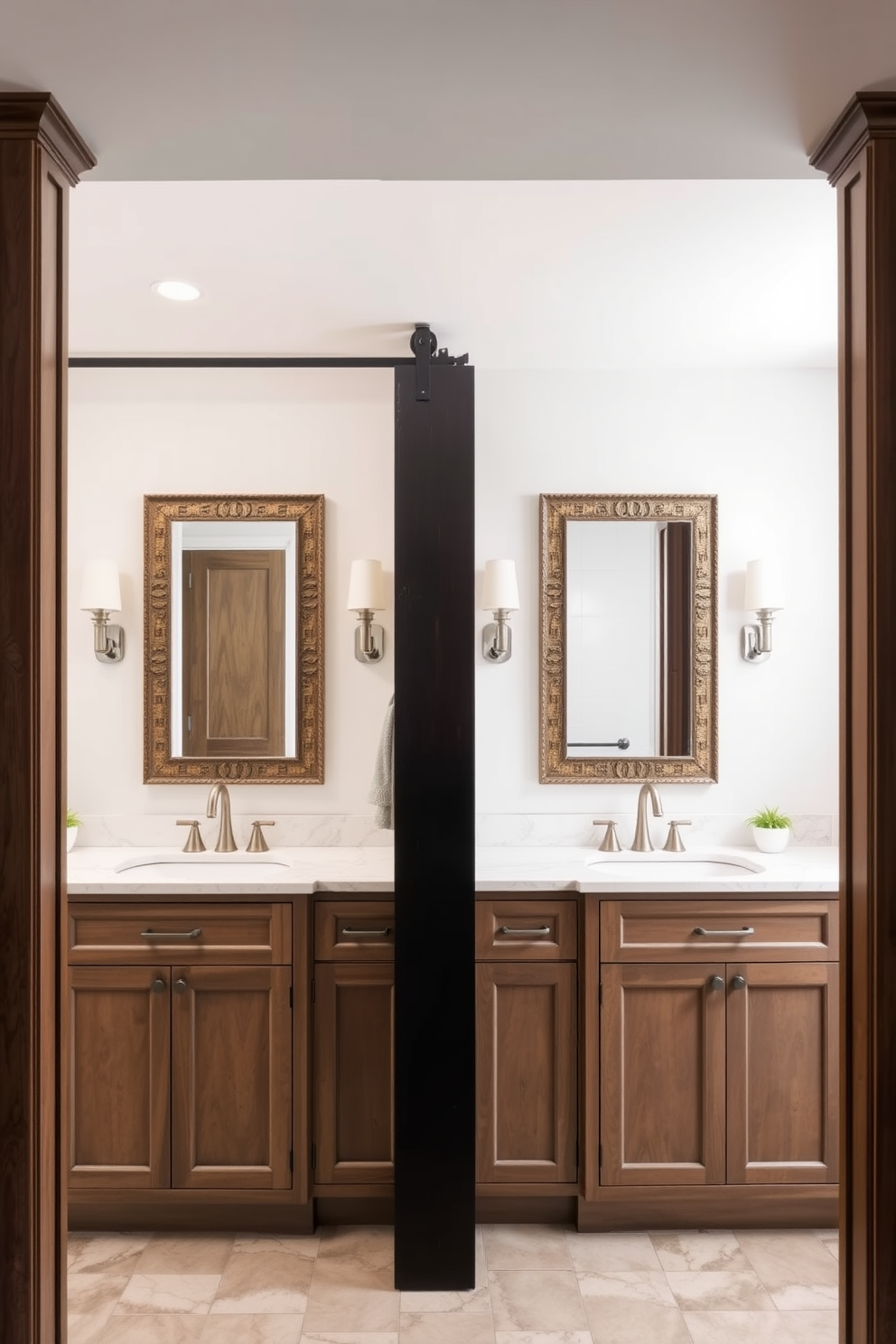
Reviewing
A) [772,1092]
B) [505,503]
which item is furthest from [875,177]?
[772,1092]

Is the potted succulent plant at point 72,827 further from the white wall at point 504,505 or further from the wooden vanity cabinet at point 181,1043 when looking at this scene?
the wooden vanity cabinet at point 181,1043

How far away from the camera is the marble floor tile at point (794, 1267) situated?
7.32 ft

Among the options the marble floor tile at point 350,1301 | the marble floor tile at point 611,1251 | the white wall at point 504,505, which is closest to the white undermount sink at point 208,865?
the white wall at point 504,505

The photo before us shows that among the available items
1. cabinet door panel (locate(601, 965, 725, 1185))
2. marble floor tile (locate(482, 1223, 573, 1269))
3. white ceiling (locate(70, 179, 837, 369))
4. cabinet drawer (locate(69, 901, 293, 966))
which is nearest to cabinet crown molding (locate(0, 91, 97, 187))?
white ceiling (locate(70, 179, 837, 369))

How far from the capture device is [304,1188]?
2451mm

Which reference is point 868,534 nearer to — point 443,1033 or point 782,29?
Result: point 782,29

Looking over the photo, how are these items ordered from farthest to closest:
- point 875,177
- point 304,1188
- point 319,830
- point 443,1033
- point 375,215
→ point 319,830 → point 304,1188 → point 443,1033 → point 375,215 → point 875,177

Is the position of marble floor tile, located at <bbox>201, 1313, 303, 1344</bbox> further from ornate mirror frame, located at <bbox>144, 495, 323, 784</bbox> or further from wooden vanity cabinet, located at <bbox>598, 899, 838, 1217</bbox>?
ornate mirror frame, located at <bbox>144, 495, 323, 784</bbox>

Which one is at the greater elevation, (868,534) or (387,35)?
(387,35)

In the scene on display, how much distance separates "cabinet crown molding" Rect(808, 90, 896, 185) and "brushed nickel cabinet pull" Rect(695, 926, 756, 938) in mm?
1839

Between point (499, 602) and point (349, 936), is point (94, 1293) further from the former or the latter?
point (499, 602)

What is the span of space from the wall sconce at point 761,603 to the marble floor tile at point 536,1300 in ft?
6.23

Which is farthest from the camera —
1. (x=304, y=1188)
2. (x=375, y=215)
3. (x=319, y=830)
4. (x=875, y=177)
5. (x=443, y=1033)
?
(x=319, y=830)

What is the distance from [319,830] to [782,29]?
7.92 feet
